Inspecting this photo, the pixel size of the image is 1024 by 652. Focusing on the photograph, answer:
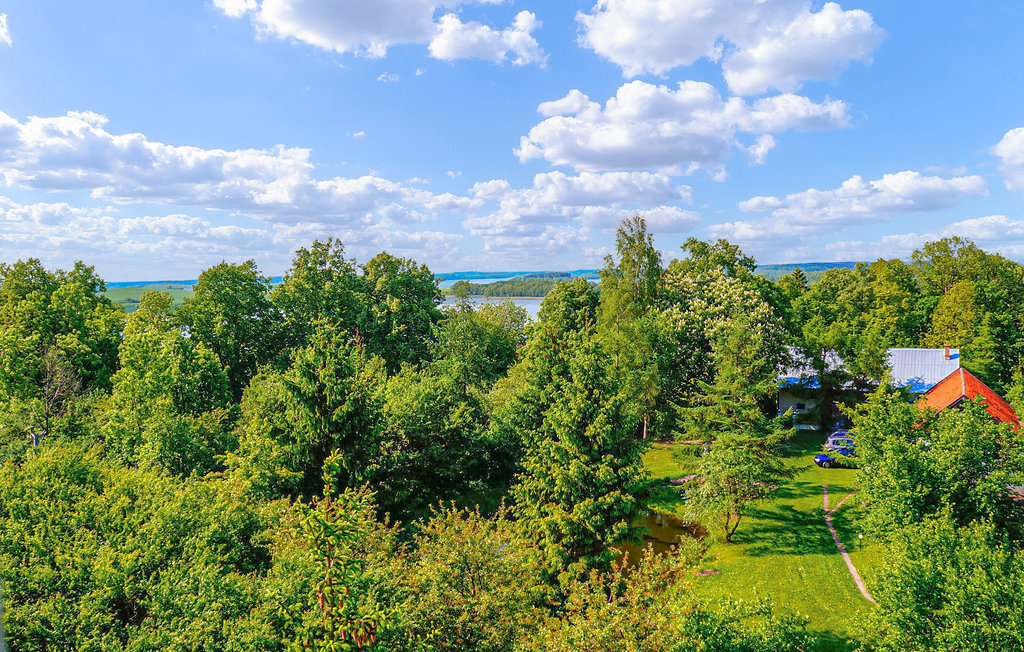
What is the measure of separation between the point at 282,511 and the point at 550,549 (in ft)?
26.4

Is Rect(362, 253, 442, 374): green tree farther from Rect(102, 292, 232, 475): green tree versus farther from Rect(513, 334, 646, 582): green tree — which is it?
Rect(513, 334, 646, 582): green tree

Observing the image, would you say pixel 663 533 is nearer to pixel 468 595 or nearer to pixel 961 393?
pixel 468 595

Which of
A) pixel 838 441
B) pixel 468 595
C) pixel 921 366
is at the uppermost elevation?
pixel 921 366

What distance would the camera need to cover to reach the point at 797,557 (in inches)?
844

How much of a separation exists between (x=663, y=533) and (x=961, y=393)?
20.1 meters

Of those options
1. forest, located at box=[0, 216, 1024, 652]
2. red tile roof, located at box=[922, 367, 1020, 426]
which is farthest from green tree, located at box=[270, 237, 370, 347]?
red tile roof, located at box=[922, 367, 1020, 426]

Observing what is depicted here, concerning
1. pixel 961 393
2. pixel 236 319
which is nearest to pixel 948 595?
pixel 961 393

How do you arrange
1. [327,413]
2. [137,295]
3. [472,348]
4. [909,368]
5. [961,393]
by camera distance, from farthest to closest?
[137,295] → [909,368] → [472,348] → [961,393] → [327,413]

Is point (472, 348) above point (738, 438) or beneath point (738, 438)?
above

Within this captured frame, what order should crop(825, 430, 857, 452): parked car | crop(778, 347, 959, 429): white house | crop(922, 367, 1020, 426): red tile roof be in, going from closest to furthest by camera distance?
crop(922, 367, 1020, 426): red tile roof, crop(825, 430, 857, 452): parked car, crop(778, 347, 959, 429): white house

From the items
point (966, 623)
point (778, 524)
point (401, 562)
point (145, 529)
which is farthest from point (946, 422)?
point (145, 529)

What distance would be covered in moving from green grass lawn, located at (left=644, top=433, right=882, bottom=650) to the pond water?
586 millimetres

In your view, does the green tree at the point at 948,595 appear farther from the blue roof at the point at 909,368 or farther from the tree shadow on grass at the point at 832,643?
the blue roof at the point at 909,368

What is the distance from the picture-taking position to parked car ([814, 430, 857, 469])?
96.0 feet
